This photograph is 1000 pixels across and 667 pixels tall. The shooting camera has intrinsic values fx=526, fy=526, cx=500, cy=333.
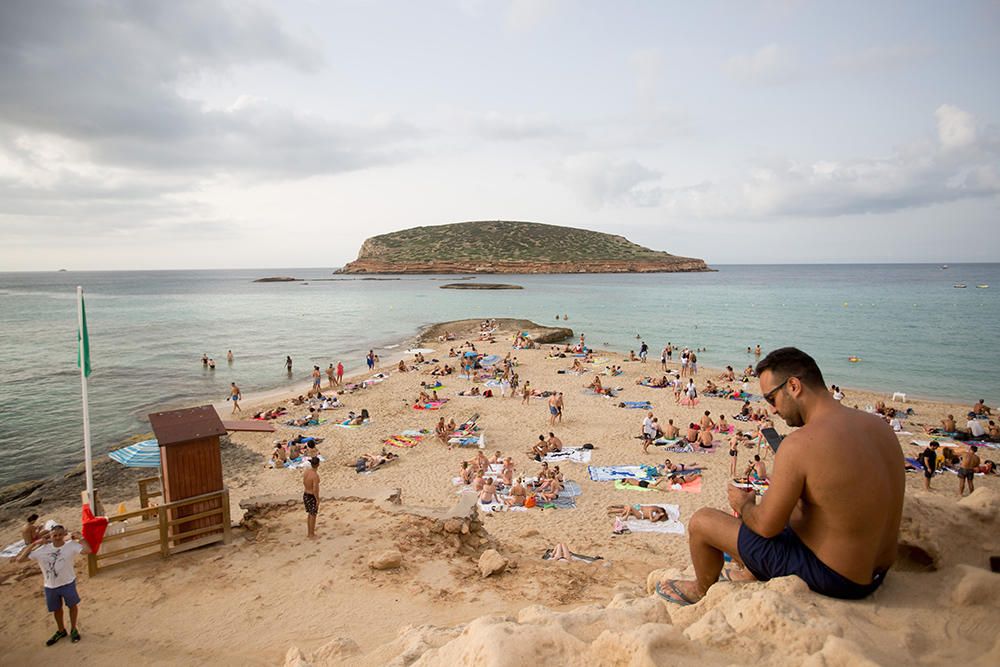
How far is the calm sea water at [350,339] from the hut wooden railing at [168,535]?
1016 centimetres

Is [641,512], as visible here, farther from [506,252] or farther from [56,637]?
[506,252]

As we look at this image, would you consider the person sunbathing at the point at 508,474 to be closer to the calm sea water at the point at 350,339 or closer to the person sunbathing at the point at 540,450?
the person sunbathing at the point at 540,450

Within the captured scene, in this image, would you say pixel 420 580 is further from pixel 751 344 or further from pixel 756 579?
pixel 751 344

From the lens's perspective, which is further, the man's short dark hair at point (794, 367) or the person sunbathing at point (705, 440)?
the person sunbathing at point (705, 440)

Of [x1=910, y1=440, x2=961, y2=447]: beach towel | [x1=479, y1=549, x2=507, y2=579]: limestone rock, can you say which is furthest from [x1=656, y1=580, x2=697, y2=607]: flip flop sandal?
[x1=910, y1=440, x2=961, y2=447]: beach towel

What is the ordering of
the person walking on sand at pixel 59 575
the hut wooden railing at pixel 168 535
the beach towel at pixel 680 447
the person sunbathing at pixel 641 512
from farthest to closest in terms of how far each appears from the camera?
the beach towel at pixel 680 447
the person sunbathing at pixel 641 512
the hut wooden railing at pixel 168 535
the person walking on sand at pixel 59 575

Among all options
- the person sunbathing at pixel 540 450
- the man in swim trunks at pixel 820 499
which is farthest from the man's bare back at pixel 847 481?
the person sunbathing at pixel 540 450

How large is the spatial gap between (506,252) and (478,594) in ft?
439

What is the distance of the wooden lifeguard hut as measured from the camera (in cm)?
772

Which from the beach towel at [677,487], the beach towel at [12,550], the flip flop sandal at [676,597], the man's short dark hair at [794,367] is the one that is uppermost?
the man's short dark hair at [794,367]

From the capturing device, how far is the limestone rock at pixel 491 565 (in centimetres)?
679

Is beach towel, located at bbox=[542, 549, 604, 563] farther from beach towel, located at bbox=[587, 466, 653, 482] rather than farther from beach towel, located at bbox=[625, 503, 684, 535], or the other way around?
beach towel, located at bbox=[587, 466, 653, 482]

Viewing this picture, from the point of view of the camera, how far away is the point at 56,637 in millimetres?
6055

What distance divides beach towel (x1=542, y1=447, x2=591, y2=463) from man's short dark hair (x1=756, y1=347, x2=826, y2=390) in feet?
39.4
